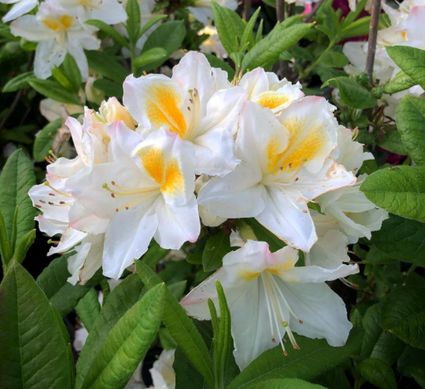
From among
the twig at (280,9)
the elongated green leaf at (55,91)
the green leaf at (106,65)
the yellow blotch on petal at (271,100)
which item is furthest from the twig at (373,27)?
the elongated green leaf at (55,91)

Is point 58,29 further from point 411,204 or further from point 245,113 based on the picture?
point 411,204

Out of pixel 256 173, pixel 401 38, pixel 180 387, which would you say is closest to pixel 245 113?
pixel 256 173

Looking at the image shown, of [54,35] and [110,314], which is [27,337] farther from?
[54,35]

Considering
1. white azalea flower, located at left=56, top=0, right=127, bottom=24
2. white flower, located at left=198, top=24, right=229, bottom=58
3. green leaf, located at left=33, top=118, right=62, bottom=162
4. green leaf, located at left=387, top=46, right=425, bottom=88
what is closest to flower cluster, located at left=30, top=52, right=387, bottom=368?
green leaf, located at left=387, top=46, right=425, bottom=88

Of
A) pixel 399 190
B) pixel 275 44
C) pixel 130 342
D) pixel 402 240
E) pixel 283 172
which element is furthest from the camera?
pixel 275 44

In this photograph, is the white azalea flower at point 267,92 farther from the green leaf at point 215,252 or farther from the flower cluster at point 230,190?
the green leaf at point 215,252

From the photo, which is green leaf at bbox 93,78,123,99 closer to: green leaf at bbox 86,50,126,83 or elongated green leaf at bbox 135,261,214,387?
green leaf at bbox 86,50,126,83

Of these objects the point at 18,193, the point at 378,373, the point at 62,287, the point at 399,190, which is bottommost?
the point at 378,373

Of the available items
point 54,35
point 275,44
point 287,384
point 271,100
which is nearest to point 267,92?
point 271,100
